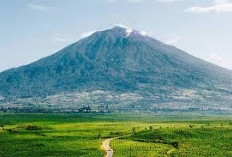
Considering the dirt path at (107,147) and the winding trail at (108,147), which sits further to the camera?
the winding trail at (108,147)

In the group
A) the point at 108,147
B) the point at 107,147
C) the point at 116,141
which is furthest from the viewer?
the point at 116,141

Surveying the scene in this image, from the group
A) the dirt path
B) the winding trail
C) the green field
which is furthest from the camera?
the green field

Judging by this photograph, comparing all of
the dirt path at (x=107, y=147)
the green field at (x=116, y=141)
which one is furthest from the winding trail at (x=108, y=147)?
the green field at (x=116, y=141)

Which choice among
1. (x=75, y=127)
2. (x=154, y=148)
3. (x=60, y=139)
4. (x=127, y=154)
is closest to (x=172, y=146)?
(x=154, y=148)

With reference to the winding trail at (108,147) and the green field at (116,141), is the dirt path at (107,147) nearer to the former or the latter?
the winding trail at (108,147)

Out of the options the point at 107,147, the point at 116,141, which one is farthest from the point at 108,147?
the point at 116,141

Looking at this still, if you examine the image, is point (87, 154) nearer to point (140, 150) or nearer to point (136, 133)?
point (140, 150)

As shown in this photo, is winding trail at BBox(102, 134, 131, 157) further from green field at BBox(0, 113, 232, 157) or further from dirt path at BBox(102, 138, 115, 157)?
green field at BBox(0, 113, 232, 157)

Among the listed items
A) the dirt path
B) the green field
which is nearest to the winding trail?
the dirt path

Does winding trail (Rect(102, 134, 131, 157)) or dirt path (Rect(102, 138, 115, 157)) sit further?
winding trail (Rect(102, 134, 131, 157))

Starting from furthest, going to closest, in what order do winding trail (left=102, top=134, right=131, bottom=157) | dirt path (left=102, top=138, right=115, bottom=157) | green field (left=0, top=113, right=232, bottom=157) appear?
green field (left=0, top=113, right=232, bottom=157), winding trail (left=102, top=134, right=131, bottom=157), dirt path (left=102, top=138, right=115, bottom=157)

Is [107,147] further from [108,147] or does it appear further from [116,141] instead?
[116,141]

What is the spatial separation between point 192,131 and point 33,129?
A: 65145 millimetres

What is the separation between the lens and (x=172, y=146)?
5758 inches
